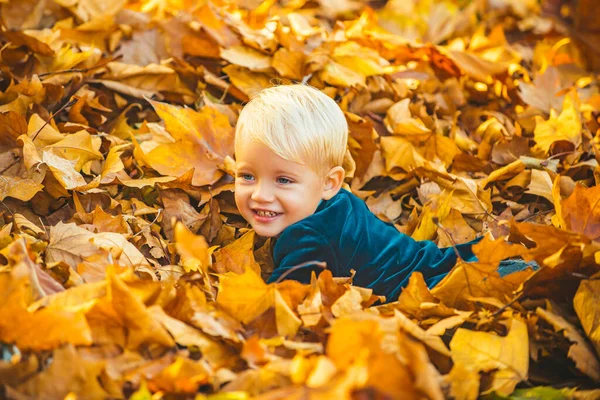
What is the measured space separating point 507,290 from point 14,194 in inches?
56.0

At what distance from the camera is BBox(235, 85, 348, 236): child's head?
6.63ft

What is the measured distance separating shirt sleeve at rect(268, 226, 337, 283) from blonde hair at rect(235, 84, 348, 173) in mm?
207

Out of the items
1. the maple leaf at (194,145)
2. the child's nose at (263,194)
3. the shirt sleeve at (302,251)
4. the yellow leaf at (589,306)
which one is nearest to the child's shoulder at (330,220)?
the shirt sleeve at (302,251)

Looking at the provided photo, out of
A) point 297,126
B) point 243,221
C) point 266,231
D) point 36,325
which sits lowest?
point 243,221

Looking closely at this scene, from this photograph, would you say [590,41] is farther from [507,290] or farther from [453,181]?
[507,290]

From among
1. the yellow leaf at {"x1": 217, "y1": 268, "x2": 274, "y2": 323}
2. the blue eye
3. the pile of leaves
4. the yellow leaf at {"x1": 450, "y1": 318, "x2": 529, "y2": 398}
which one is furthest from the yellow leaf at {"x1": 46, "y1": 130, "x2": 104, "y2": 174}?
the yellow leaf at {"x1": 450, "y1": 318, "x2": 529, "y2": 398}

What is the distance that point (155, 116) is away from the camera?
8.86 feet

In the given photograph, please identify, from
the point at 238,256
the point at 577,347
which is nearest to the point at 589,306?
the point at 577,347

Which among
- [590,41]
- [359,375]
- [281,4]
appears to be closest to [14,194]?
[359,375]

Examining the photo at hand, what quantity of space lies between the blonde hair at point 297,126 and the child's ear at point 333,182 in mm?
20

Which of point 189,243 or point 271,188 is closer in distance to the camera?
point 189,243

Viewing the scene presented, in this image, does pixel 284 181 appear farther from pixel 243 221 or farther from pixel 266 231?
pixel 243 221

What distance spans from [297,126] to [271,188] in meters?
0.20

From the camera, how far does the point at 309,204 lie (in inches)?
83.6
